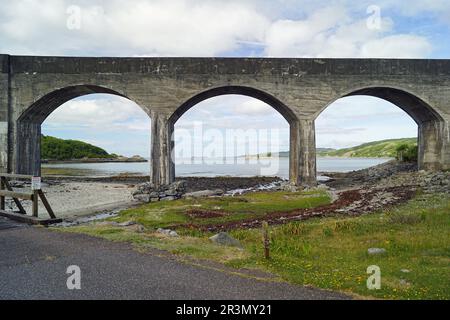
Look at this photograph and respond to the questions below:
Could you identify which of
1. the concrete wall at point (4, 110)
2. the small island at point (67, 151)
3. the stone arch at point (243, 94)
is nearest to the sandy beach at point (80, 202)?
the concrete wall at point (4, 110)

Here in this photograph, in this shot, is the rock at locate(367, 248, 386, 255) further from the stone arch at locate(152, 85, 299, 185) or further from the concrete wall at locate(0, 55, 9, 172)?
the concrete wall at locate(0, 55, 9, 172)

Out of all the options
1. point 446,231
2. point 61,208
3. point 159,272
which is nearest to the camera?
point 159,272

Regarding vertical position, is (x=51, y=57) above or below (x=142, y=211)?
above

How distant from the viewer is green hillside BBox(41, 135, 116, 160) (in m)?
145


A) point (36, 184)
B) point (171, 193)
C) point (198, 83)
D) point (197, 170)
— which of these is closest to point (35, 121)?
point (171, 193)

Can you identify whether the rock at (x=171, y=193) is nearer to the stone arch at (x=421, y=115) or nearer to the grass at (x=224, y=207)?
the grass at (x=224, y=207)

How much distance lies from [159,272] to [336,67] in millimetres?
26306

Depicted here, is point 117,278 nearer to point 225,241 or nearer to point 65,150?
point 225,241

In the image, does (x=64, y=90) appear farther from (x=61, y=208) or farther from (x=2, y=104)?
(x=61, y=208)

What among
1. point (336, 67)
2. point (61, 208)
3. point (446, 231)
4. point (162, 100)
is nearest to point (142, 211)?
point (61, 208)

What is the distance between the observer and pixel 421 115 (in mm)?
32250

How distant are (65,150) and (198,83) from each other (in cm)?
13791

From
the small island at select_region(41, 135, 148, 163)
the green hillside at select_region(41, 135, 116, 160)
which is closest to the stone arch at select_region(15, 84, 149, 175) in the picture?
the small island at select_region(41, 135, 148, 163)

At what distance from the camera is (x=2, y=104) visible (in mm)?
29281
